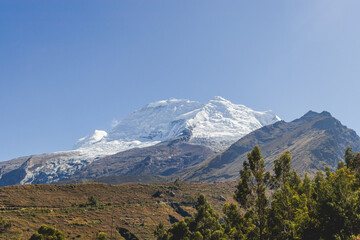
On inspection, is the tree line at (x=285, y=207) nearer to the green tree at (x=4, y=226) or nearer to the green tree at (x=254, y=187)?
the green tree at (x=254, y=187)

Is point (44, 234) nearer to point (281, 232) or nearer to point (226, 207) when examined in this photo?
point (226, 207)

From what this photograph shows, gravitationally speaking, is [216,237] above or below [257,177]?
below

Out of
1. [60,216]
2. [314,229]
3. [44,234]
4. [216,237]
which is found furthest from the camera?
[60,216]

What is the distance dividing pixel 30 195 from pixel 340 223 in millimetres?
155495

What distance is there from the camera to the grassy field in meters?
120

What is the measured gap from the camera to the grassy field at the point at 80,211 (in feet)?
394

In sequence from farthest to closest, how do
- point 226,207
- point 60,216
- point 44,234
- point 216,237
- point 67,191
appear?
point 67,191 → point 60,216 → point 44,234 → point 216,237 → point 226,207

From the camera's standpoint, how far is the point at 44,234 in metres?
80.8

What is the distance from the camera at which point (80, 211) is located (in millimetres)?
145000

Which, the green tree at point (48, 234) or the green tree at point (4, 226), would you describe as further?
the green tree at point (4, 226)

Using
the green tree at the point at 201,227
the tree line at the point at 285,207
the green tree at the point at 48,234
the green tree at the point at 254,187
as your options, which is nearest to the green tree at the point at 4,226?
the green tree at the point at 48,234

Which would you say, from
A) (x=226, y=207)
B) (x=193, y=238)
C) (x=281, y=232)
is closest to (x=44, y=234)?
(x=193, y=238)

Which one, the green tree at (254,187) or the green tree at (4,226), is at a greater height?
the green tree at (254,187)

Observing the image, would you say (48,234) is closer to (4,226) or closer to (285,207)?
(4,226)
